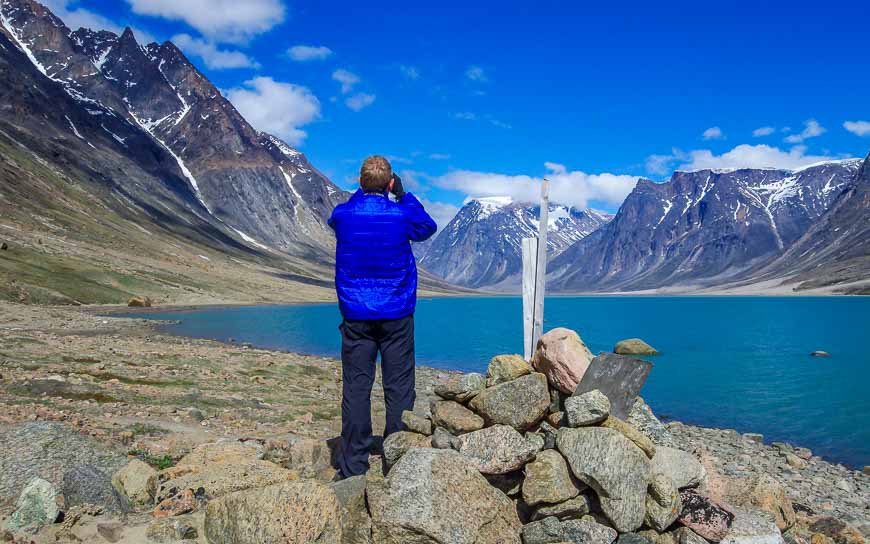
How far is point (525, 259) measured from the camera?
9711 mm

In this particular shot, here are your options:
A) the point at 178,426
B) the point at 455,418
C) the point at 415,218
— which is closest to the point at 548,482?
the point at 455,418

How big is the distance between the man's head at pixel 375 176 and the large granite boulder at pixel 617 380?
3.74 metres

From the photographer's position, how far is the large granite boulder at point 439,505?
5637 mm

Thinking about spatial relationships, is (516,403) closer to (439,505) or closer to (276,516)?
(439,505)

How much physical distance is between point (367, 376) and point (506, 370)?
1.99 metres

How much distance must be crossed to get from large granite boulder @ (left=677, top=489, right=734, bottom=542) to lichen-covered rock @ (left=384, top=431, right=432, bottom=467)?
10.3ft

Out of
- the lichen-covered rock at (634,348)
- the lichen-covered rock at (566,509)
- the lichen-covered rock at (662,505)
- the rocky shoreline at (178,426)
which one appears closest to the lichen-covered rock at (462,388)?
the rocky shoreline at (178,426)

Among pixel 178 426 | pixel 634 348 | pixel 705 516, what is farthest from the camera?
pixel 634 348

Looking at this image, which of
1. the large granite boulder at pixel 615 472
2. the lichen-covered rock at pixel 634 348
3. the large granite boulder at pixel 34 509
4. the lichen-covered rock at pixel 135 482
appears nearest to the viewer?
the large granite boulder at pixel 34 509

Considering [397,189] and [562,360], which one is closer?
[397,189]

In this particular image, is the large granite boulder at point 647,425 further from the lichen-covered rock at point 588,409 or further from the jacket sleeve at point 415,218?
the jacket sleeve at point 415,218

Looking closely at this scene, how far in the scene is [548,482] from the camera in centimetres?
638

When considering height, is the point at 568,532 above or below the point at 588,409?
below

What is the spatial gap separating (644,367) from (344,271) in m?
4.20
